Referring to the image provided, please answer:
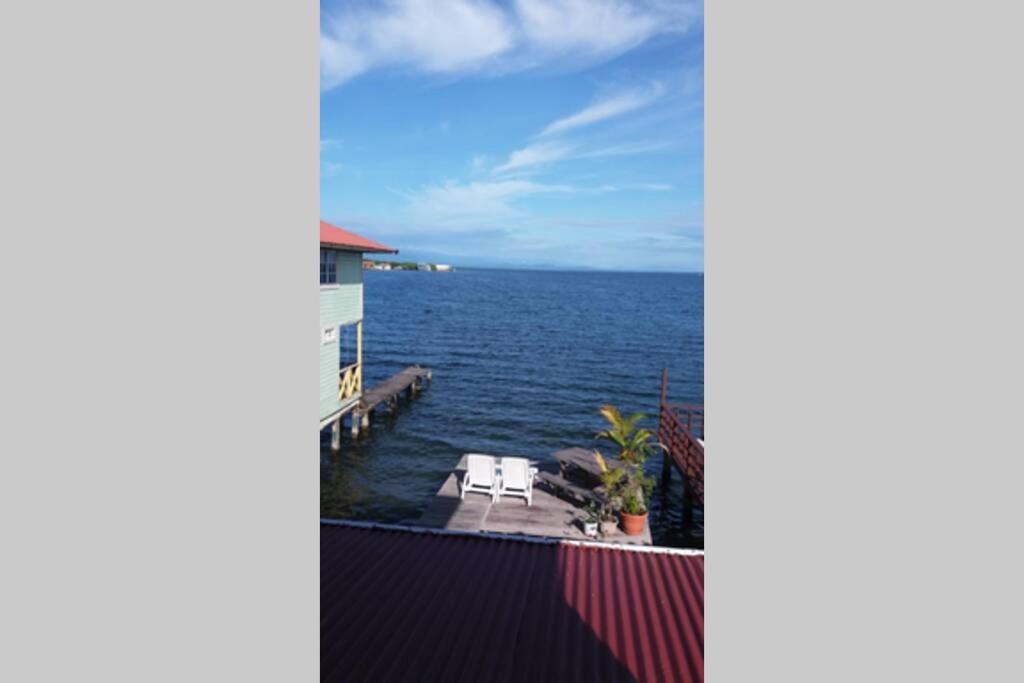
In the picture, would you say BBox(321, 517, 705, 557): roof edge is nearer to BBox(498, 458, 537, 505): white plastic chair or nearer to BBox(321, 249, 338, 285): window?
BBox(498, 458, 537, 505): white plastic chair

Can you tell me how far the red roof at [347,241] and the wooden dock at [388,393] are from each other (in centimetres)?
660

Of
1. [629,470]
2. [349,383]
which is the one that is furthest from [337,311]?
[629,470]

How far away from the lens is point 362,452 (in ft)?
70.2

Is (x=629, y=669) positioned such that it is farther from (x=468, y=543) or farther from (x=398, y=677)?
(x=468, y=543)

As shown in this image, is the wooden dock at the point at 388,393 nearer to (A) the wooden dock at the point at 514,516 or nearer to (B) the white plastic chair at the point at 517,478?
(A) the wooden dock at the point at 514,516

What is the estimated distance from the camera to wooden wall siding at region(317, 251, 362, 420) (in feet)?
58.5

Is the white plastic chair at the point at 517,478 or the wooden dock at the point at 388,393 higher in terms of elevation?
the wooden dock at the point at 388,393

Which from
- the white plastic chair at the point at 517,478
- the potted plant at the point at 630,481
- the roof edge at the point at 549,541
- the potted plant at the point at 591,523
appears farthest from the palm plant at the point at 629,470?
the roof edge at the point at 549,541

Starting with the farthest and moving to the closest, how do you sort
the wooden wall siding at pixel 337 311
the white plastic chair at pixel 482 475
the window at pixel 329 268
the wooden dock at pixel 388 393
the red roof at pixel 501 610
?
the wooden dock at pixel 388 393
the wooden wall siding at pixel 337 311
the window at pixel 329 268
the white plastic chair at pixel 482 475
the red roof at pixel 501 610

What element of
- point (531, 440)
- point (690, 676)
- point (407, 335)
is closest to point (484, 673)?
point (690, 676)

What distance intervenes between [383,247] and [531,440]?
1010 cm

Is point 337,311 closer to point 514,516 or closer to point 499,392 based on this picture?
point 514,516

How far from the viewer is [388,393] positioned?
2662cm

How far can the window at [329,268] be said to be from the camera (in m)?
16.9
